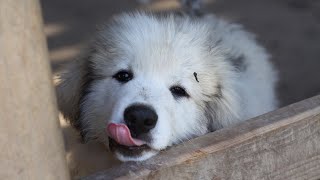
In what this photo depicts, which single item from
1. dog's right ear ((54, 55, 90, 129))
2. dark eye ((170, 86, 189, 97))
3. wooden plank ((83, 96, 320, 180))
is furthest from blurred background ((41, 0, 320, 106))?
wooden plank ((83, 96, 320, 180))

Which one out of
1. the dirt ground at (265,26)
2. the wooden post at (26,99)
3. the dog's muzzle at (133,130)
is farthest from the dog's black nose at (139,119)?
the dirt ground at (265,26)

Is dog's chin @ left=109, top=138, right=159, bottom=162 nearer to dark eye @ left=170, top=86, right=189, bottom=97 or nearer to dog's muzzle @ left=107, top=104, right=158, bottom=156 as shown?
dog's muzzle @ left=107, top=104, right=158, bottom=156

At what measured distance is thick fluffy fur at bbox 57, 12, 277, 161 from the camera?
100.0 inches

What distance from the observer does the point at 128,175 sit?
175 cm

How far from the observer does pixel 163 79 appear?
255 centimetres

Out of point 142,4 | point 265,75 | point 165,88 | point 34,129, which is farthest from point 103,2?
point 34,129

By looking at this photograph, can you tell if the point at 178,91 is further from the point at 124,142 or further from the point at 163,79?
the point at 124,142

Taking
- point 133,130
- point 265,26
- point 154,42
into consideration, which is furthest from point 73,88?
point 265,26

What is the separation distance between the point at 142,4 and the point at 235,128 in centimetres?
342

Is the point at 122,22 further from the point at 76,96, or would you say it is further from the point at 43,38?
the point at 43,38

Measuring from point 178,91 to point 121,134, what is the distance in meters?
0.47

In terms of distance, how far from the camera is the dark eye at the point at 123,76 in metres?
2.61

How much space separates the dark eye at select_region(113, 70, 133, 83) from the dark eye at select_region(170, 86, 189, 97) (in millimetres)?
174

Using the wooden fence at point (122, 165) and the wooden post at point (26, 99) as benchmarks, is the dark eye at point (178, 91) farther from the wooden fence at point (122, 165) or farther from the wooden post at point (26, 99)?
the wooden post at point (26, 99)
